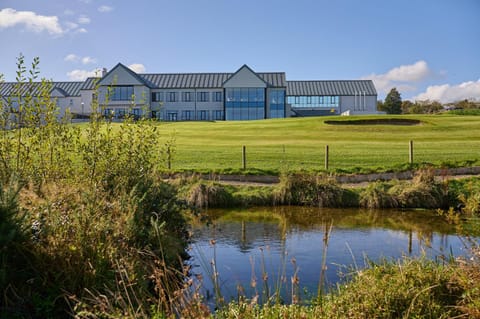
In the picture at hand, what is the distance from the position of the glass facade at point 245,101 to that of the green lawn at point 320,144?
2836 cm

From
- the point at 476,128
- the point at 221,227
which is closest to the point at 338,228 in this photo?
the point at 221,227

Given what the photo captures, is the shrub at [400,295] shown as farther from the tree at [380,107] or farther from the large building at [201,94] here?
the tree at [380,107]

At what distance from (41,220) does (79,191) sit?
0.98 meters

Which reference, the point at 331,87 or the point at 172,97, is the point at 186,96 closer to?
the point at 172,97

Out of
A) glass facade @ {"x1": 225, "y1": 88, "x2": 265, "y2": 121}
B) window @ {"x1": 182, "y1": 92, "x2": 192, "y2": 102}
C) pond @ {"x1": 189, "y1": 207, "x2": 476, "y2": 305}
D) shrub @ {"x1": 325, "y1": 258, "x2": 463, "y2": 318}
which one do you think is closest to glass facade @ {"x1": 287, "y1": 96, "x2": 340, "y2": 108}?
glass facade @ {"x1": 225, "y1": 88, "x2": 265, "y2": 121}

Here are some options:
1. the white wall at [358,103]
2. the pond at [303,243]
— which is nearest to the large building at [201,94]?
the white wall at [358,103]

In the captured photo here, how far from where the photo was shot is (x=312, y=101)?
82.1 meters

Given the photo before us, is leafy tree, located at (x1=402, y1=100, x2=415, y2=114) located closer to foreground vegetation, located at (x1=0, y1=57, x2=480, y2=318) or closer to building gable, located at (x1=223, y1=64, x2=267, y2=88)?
building gable, located at (x1=223, y1=64, x2=267, y2=88)

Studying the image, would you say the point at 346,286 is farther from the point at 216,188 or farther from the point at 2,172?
the point at 216,188

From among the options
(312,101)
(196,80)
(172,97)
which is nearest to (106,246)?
(172,97)

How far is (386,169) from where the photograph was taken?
20.2m

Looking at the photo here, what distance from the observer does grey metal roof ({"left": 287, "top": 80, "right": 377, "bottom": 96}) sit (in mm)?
79562

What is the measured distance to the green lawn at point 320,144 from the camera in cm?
2221

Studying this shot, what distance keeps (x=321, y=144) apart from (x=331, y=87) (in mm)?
54795
